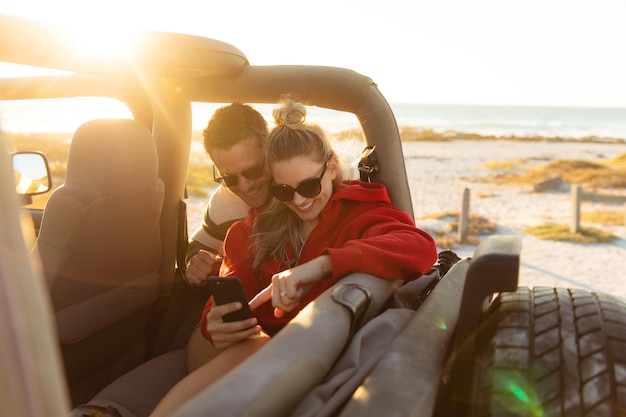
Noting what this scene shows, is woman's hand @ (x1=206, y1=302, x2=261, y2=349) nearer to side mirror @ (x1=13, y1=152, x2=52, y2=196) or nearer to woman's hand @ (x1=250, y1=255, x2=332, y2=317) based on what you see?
woman's hand @ (x1=250, y1=255, x2=332, y2=317)

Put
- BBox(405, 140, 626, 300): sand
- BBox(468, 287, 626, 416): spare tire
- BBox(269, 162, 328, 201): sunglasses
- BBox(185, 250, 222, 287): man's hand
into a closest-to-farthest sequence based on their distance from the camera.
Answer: BBox(468, 287, 626, 416): spare tire < BBox(269, 162, 328, 201): sunglasses < BBox(185, 250, 222, 287): man's hand < BBox(405, 140, 626, 300): sand

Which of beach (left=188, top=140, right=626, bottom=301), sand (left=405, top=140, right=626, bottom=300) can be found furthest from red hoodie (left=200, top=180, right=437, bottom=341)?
sand (left=405, top=140, right=626, bottom=300)

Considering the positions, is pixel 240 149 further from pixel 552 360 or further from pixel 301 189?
pixel 552 360

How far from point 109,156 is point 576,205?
12131 mm

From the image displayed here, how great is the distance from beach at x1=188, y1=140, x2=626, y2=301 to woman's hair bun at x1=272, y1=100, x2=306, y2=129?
7.95m

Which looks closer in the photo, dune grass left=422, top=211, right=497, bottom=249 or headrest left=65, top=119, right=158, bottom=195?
headrest left=65, top=119, right=158, bottom=195

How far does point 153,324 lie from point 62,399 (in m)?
2.40

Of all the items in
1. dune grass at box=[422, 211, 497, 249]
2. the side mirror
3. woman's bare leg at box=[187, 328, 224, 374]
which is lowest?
dune grass at box=[422, 211, 497, 249]

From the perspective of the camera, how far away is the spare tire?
47.9 inches

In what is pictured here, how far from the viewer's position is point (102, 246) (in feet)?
8.05

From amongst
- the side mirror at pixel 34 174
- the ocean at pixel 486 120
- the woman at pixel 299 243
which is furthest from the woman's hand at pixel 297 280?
the ocean at pixel 486 120

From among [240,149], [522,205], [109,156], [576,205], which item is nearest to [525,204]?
[522,205]

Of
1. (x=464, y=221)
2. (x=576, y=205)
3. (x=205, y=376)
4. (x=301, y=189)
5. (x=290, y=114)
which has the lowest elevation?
(x=464, y=221)

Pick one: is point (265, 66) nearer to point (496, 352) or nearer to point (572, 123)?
point (496, 352)
